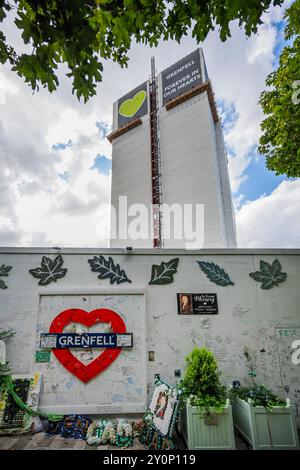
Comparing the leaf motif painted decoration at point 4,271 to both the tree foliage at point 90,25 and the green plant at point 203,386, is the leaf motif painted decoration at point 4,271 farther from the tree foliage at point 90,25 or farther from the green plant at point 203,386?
the tree foliage at point 90,25

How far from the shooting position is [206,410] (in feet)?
15.6

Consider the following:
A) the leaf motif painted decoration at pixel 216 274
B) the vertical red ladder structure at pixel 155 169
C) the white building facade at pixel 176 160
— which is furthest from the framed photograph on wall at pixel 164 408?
the vertical red ladder structure at pixel 155 169

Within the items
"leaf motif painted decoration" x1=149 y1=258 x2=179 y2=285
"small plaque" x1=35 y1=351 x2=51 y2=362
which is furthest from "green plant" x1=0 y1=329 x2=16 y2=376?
"leaf motif painted decoration" x1=149 y1=258 x2=179 y2=285

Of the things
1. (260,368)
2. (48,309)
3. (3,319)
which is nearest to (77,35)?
(48,309)

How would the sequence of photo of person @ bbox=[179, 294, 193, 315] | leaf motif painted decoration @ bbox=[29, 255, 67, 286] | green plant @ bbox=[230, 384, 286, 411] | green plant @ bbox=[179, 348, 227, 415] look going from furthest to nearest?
leaf motif painted decoration @ bbox=[29, 255, 67, 286]
photo of person @ bbox=[179, 294, 193, 315]
green plant @ bbox=[230, 384, 286, 411]
green plant @ bbox=[179, 348, 227, 415]

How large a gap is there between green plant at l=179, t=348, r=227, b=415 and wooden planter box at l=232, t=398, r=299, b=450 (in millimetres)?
588

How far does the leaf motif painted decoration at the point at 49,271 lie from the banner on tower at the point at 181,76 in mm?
23518

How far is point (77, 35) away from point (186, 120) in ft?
77.3

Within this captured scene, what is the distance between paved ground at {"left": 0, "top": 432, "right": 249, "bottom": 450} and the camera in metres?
4.74

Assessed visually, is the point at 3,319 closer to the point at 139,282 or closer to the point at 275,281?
the point at 139,282

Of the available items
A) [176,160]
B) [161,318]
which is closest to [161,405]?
[161,318]

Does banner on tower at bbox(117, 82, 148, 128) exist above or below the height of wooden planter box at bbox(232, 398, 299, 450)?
above

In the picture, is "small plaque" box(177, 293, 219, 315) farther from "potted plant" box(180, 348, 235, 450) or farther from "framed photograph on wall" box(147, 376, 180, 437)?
"framed photograph on wall" box(147, 376, 180, 437)
